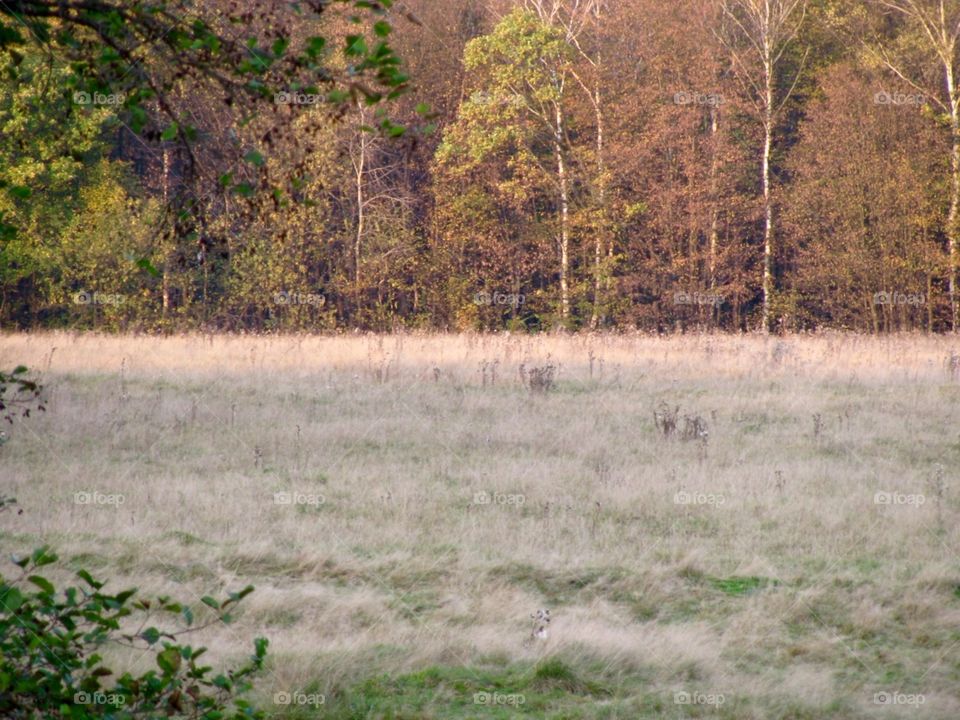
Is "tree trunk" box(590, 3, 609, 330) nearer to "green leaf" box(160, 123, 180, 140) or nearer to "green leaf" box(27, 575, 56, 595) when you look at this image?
"green leaf" box(160, 123, 180, 140)

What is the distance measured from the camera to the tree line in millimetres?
Answer: 28078

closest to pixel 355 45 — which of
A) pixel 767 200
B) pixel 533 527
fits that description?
pixel 533 527

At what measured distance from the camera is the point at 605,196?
29750 millimetres

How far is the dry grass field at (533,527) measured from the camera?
5719 mm

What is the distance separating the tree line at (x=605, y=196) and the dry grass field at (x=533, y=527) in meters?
12.0

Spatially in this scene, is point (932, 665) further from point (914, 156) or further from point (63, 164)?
point (914, 156)

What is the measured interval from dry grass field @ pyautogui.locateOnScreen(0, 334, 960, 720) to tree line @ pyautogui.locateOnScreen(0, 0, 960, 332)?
12011mm

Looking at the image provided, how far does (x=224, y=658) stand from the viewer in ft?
18.6

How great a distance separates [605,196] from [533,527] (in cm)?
2201

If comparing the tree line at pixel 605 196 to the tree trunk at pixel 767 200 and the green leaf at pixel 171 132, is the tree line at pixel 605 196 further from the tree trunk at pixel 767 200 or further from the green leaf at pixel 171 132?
the green leaf at pixel 171 132

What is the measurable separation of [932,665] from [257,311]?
2694 cm

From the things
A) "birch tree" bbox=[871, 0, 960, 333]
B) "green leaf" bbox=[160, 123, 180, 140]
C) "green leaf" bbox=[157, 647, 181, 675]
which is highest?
"birch tree" bbox=[871, 0, 960, 333]

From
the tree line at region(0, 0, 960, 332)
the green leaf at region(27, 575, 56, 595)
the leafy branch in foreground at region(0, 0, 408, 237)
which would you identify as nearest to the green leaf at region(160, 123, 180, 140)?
the leafy branch in foreground at region(0, 0, 408, 237)

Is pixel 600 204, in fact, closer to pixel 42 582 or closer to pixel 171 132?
pixel 171 132
